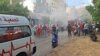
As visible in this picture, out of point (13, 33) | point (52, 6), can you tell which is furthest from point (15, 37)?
point (52, 6)

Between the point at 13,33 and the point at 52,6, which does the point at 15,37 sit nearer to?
the point at 13,33

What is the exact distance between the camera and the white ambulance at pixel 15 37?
35.3 ft

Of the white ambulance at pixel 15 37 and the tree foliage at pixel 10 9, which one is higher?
the tree foliage at pixel 10 9

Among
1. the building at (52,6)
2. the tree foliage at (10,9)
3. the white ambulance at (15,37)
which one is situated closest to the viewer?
the white ambulance at (15,37)

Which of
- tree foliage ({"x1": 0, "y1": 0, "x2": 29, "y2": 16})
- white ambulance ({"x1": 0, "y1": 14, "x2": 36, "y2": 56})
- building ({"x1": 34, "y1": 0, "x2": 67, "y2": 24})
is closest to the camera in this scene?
white ambulance ({"x1": 0, "y1": 14, "x2": 36, "y2": 56})

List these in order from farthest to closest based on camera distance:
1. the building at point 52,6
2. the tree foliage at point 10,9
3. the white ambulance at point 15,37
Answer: the building at point 52,6, the tree foliage at point 10,9, the white ambulance at point 15,37

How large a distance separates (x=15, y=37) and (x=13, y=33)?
177 mm

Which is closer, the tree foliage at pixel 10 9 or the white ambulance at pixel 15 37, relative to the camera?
the white ambulance at pixel 15 37

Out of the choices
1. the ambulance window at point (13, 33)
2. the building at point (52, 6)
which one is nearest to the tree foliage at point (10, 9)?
the ambulance window at point (13, 33)

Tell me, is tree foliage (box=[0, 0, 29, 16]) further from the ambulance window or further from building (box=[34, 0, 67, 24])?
building (box=[34, 0, 67, 24])

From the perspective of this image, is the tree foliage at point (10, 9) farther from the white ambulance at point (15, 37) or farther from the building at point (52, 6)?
the building at point (52, 6)

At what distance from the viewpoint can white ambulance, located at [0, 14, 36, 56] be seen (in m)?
10.8

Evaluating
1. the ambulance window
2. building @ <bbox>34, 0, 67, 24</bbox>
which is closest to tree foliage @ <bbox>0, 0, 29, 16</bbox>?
the ambulance window

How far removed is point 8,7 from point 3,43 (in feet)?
88.4
